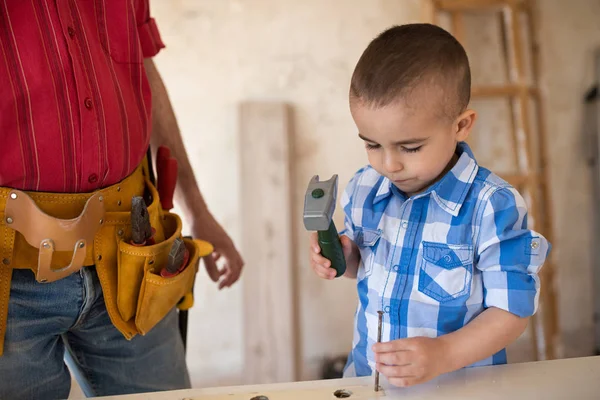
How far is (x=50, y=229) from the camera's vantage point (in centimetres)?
87

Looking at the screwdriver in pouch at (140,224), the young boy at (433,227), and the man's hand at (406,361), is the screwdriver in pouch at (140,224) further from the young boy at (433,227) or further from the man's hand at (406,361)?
the man's hand at (406,361)

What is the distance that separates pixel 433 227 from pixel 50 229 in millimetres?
592

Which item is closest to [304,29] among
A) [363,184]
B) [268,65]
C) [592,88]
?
[268,65]

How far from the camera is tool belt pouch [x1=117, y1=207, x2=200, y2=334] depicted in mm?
978

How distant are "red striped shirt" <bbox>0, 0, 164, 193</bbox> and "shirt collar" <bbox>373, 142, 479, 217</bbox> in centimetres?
52

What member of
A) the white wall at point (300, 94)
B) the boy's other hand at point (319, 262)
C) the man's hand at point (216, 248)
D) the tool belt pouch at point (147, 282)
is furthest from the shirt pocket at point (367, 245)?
the white wall at point (300, 94)

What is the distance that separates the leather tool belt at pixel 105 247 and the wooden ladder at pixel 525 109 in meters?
1.75

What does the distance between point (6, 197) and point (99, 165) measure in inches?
5.7

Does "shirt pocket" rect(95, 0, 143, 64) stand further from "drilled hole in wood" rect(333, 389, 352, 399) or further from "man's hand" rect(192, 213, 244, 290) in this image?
"drilled hole in wood" rect(333, 389, 352, 399)

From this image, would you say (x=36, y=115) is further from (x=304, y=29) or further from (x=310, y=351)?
(x=310, y=351)

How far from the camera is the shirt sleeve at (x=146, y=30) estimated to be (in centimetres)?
111

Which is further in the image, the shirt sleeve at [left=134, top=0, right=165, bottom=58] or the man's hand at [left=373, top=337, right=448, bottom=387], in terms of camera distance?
the shirt sleeve at [left=134, top=0, right=165, bottom=58]

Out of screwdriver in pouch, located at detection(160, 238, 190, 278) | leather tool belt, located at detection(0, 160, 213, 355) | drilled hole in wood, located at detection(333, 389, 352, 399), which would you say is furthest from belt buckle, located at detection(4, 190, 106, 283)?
drilled hole in wood, located at detection(333, 389, 352, 399)

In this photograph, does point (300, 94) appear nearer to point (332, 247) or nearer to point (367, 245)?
point (367, 245)
